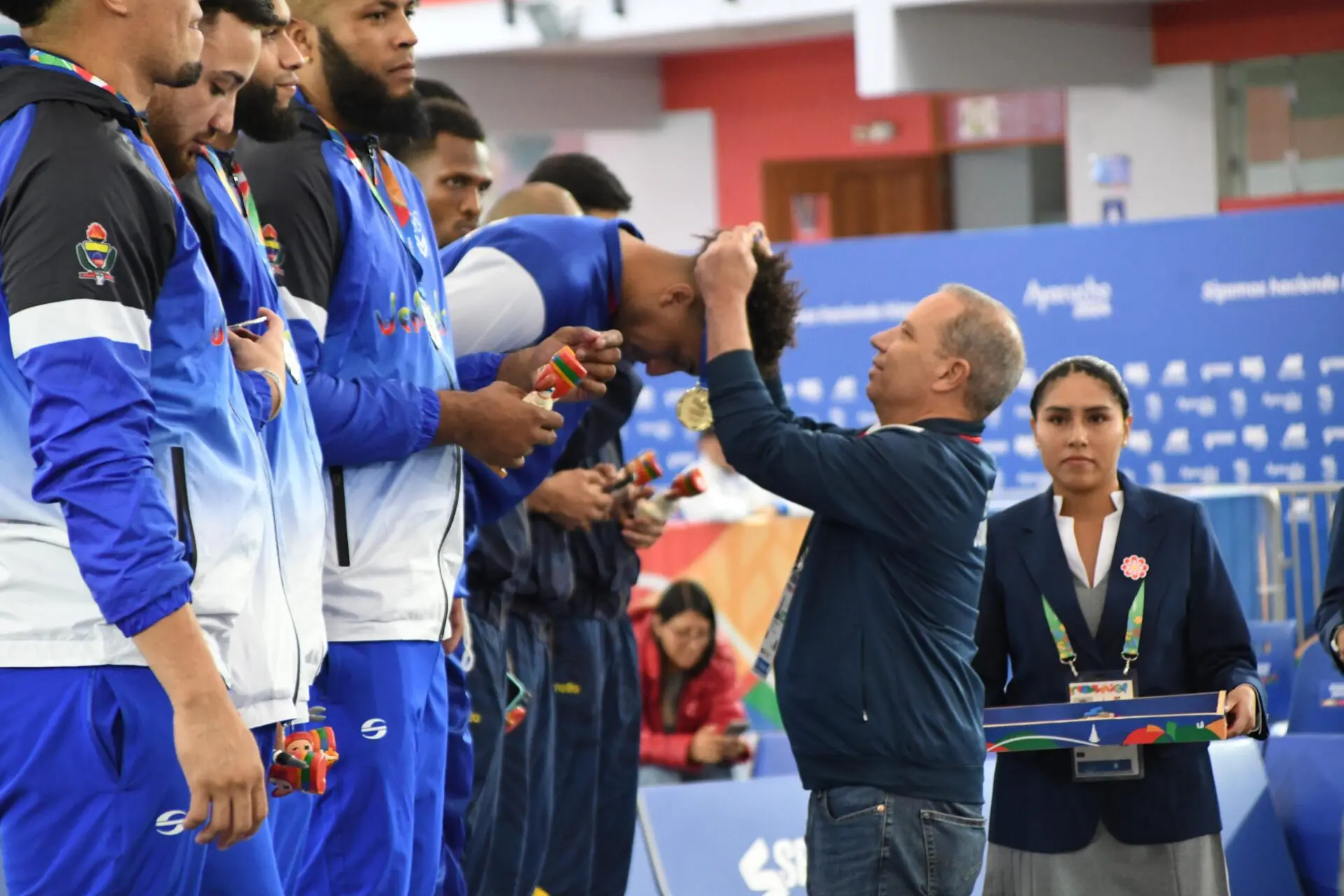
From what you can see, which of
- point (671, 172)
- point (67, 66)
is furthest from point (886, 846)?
point (671, 172)

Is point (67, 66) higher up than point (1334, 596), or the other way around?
point (67, 66)

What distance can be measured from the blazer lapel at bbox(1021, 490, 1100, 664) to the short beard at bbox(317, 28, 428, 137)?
196 cm

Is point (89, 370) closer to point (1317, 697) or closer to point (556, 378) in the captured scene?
point (556, 378)

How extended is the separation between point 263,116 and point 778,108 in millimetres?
14174

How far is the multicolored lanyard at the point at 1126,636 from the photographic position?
14.2 feet

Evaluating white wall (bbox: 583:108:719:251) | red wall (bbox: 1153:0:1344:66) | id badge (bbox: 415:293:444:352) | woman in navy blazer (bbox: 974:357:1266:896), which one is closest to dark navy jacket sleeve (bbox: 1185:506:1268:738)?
woman in navy blazer (bbox: 974:357:1266:896)

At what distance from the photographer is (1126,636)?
14.2 feet

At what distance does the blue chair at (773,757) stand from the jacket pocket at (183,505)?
14.0 ft

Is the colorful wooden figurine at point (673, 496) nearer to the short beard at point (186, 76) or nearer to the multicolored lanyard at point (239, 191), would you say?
the multicolored lanyard at point (239, 191)

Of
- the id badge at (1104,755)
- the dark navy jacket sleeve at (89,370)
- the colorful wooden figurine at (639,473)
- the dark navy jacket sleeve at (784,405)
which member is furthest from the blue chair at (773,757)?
the dark navy jacket sleeve at (89,370)

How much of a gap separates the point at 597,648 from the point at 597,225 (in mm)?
1716

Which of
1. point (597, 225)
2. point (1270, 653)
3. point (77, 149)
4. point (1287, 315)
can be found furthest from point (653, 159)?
point (77, 149)

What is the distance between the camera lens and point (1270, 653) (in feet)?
22.5

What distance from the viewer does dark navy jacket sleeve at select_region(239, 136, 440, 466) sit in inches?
118
